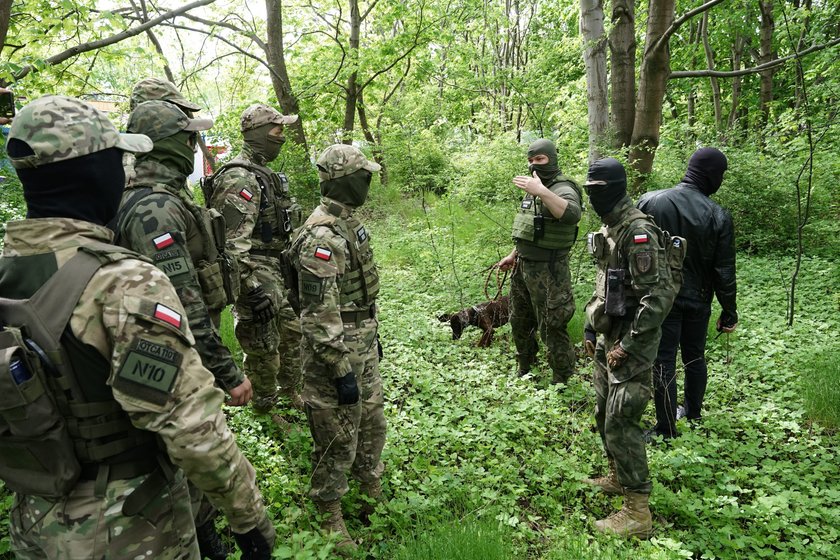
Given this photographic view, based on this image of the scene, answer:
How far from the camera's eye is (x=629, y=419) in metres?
3.15

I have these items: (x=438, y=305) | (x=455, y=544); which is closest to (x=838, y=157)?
(x=438, y=305)

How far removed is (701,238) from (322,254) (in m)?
3.12

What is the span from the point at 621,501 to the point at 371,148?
9.22m

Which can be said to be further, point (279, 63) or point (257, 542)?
point (279, 63)

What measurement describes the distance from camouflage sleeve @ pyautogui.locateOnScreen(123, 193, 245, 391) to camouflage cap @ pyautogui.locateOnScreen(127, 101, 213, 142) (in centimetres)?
39

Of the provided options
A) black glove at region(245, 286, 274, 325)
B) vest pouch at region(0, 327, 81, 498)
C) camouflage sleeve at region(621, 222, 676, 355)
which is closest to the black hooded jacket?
camouflage sleeve at region(621, 222, 676, 355)

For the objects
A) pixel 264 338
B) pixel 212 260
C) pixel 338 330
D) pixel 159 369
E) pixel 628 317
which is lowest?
pixel 264 338

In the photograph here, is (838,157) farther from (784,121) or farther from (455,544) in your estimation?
(455,544)

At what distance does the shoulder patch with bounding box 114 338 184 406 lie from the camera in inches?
55.1

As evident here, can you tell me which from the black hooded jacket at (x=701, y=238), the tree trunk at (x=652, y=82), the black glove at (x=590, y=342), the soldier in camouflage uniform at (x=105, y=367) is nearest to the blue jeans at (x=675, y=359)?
the black hooded jacket at (x=701, y=238)

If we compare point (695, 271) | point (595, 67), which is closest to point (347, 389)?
point (695, 271)

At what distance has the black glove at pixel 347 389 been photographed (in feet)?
9.33

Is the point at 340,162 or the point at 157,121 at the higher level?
the point at 157,121

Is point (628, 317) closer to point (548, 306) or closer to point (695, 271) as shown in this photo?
point (695, 271)
